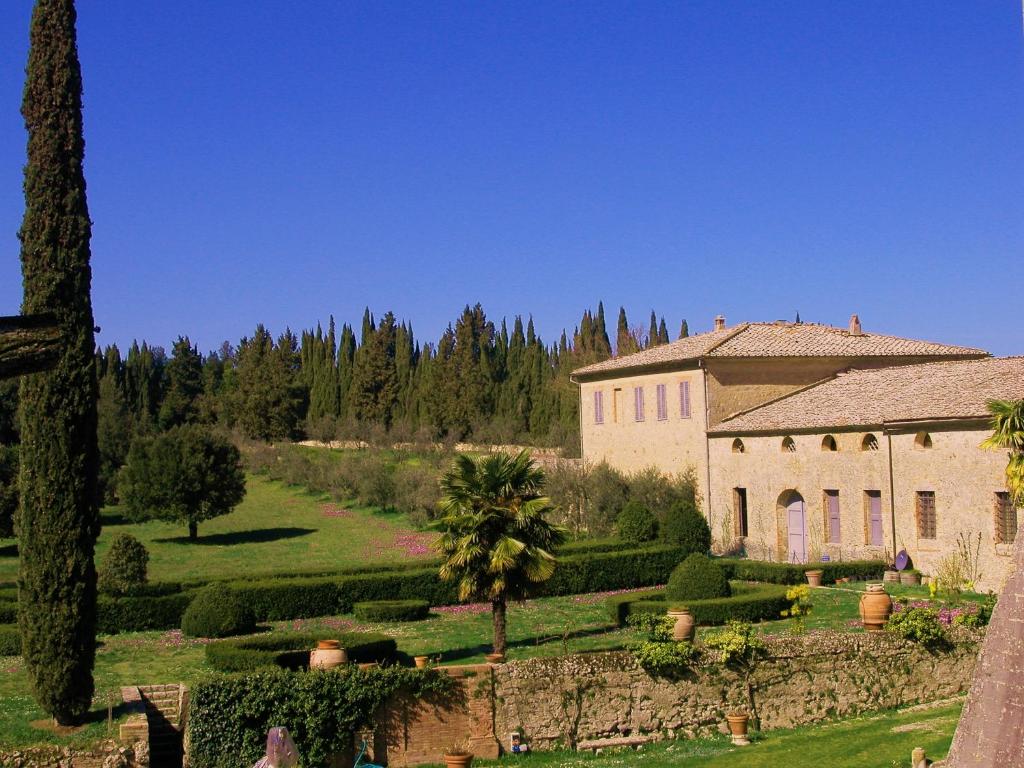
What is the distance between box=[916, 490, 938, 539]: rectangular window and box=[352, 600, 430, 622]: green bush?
1217cm

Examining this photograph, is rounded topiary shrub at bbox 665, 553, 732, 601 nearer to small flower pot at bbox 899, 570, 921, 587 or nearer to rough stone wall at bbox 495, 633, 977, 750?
small flower pot at bbox 899, 570, 921, 587

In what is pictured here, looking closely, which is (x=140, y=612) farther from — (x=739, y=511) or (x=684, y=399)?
(x=684, y=399)

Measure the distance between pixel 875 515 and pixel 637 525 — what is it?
699 cm

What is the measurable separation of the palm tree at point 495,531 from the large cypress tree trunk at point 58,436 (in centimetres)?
642

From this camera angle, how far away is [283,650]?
65.5 ft

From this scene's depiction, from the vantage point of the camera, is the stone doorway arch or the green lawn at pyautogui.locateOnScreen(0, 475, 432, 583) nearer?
the stone doorway arch

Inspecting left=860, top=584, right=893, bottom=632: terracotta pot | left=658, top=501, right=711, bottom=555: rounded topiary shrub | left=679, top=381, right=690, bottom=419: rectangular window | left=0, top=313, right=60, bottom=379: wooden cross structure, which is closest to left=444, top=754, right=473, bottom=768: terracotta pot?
left=860, top=584, right=893, bottom=632: terracotta pot

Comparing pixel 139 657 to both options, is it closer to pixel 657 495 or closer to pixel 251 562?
pixel 251 562

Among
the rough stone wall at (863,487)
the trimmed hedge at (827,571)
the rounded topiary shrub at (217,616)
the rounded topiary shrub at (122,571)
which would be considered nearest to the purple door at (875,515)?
the rough stone wall at (863,487)

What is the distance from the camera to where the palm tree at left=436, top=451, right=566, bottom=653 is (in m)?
20.1

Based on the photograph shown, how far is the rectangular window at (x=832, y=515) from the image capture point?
3026cm

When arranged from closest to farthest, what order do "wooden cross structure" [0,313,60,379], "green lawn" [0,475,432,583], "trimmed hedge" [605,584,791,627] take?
"wooden cross structure" [0,313,60,379] → "trimmed hedge" [605,584,791,627] → "green lawn" [0,475,432,583]

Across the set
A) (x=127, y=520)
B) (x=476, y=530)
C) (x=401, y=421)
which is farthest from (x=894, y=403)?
(x=401, y=421)

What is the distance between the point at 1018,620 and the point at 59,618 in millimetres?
13185
